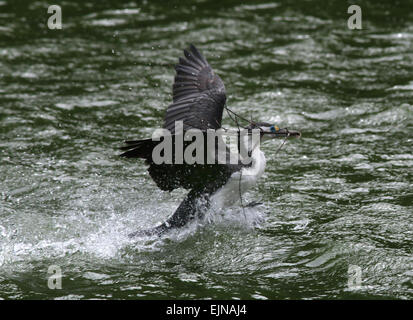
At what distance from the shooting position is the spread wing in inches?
266

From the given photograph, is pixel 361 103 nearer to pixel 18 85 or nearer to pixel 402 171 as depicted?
pixel 402 171

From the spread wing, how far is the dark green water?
0.98 meters

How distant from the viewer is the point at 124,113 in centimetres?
965

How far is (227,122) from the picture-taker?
375 inches

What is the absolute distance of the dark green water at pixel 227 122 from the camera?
20.0 feet

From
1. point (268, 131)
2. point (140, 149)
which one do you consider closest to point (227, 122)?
point (268, 131)

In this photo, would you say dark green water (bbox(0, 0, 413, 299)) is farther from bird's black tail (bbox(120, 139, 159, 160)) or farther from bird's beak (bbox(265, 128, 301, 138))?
bird's black tail (bbox(120, 139, 159, 160))

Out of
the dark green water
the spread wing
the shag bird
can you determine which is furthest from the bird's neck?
the dark green water

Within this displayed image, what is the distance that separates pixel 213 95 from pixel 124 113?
9.80 feet

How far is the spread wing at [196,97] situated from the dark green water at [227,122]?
0.98m

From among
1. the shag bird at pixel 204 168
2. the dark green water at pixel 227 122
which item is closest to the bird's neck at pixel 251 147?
the shag bird at pixel 204 168

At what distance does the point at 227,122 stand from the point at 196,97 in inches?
101

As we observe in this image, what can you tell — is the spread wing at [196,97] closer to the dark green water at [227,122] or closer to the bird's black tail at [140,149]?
the bird's black tail at [140,149]
